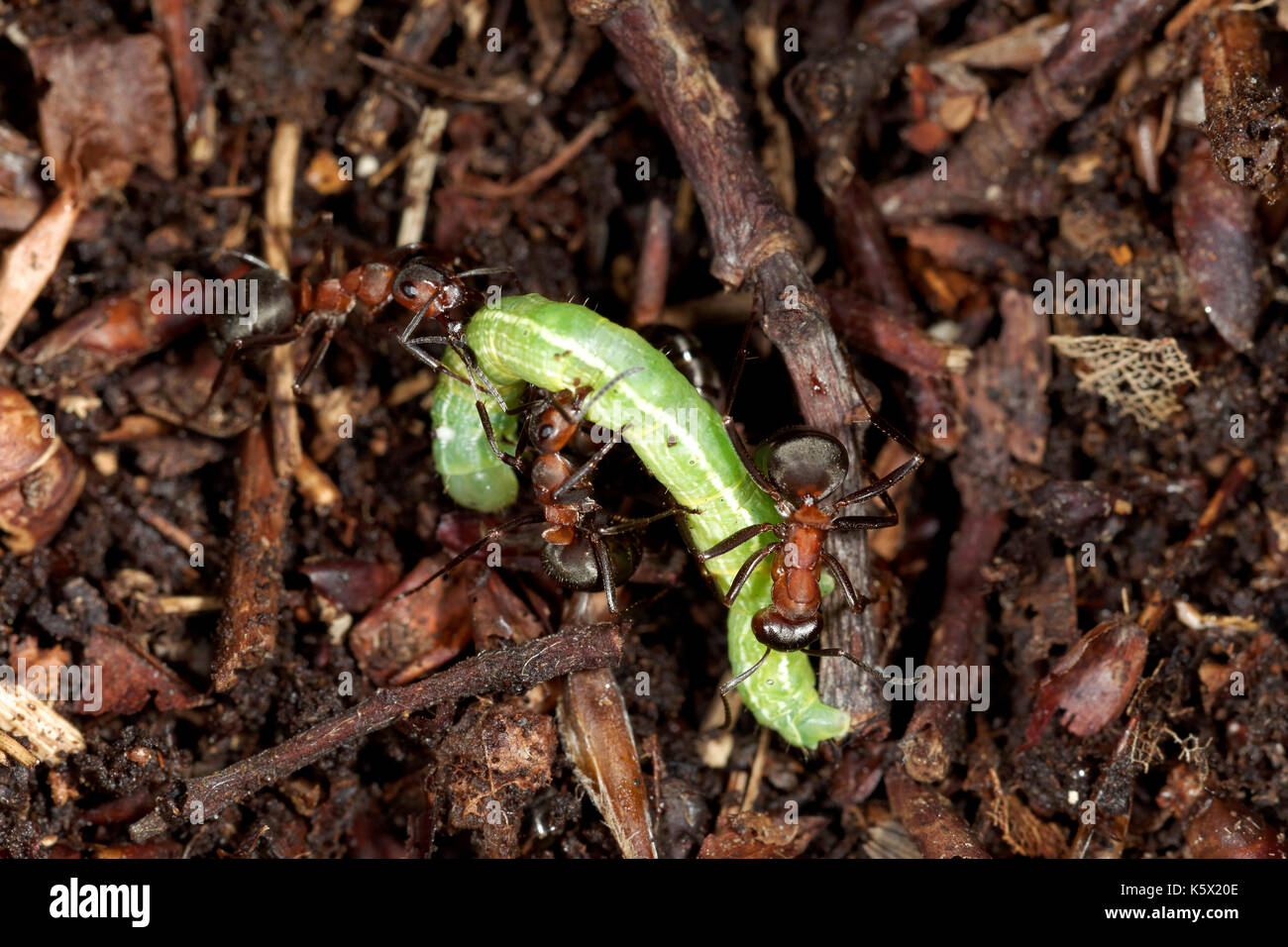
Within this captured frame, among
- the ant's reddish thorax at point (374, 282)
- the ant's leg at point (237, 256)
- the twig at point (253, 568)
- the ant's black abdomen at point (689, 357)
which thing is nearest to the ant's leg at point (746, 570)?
the ant's black abdomen at point (689, 357)

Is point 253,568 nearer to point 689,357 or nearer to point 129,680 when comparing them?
point 129,680

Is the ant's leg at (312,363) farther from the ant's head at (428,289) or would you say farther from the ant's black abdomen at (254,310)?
the ant's head at (428,289)

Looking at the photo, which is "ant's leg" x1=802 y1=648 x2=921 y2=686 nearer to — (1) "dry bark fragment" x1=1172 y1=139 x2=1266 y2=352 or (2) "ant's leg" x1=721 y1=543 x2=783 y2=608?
(2) "ant's leg" x1=721 y1=543 x2=783 y2=608

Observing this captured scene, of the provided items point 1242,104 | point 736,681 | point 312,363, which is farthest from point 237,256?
point 1242,104

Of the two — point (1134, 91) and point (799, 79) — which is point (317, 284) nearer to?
point (799, 79)
